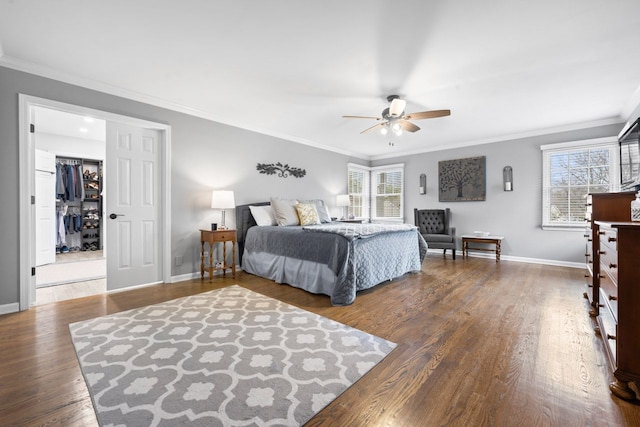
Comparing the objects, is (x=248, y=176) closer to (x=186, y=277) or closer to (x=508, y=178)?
(x=186, y=277)

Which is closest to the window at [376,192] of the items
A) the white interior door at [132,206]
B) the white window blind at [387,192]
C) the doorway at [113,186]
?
the white window blind at [387,192]

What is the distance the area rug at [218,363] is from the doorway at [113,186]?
106 centimetres

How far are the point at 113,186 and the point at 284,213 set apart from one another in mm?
2328

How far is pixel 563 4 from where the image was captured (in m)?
1.90

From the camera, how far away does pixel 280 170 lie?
5223mm

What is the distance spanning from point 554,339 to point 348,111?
11.4 ft

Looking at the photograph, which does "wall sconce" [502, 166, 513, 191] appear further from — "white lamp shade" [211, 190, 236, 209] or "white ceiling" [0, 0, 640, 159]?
"white lamp shade" [211, 190, 236, 209]

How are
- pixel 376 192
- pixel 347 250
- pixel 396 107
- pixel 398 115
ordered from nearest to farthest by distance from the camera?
pixel 347 250, pixel 396 107, pixel 398 115, pixel 376 192

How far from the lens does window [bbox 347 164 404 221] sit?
6945 mm

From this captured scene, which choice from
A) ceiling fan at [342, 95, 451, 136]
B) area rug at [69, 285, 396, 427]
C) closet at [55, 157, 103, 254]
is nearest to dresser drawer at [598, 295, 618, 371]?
area rug at [69, 285, 396, 427]

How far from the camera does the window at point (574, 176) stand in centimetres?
441

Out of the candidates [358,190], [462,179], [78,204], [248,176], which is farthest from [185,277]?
[462,179]

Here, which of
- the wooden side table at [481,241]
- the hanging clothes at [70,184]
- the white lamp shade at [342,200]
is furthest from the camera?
the white lamp shade at [342,200]

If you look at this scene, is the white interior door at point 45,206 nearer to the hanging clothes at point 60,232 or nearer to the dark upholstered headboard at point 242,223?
the hanging clothes at point 60,232
